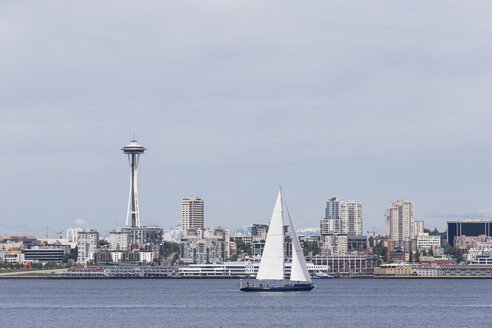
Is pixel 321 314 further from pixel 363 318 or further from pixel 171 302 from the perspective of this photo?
pixel 171 302

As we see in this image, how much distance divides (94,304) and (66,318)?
27512mm

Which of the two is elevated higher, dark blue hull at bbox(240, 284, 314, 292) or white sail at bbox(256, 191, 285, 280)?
white sail at bbox(256, 191, 285, 280)

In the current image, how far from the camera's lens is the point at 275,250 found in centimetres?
14412

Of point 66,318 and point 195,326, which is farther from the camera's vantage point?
point 66,318

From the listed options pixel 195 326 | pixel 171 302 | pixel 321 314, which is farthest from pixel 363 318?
pixel 171 302

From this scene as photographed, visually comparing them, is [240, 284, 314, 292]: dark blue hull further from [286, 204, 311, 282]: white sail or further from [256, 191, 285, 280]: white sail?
[256, 191, 285, 280]: white sail

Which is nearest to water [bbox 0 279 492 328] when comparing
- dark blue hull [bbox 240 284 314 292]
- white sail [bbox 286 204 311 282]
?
dark blue hull [bbox 240 284 314 292]

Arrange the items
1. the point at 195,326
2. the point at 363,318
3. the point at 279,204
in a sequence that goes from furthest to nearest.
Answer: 1. the point at 279,204
2. the point at 363,318
3. the point at 195,326

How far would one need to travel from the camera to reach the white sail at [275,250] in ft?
468

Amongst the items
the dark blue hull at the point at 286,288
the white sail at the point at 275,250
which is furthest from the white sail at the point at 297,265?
the white sail at the point at 275,250

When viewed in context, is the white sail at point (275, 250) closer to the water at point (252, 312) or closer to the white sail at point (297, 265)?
the water at point (252, 312)

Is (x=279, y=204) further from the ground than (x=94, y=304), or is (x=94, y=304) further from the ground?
(x=279, y=204)

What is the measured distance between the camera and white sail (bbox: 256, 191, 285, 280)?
14279 centimetres

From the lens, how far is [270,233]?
14388 cm
